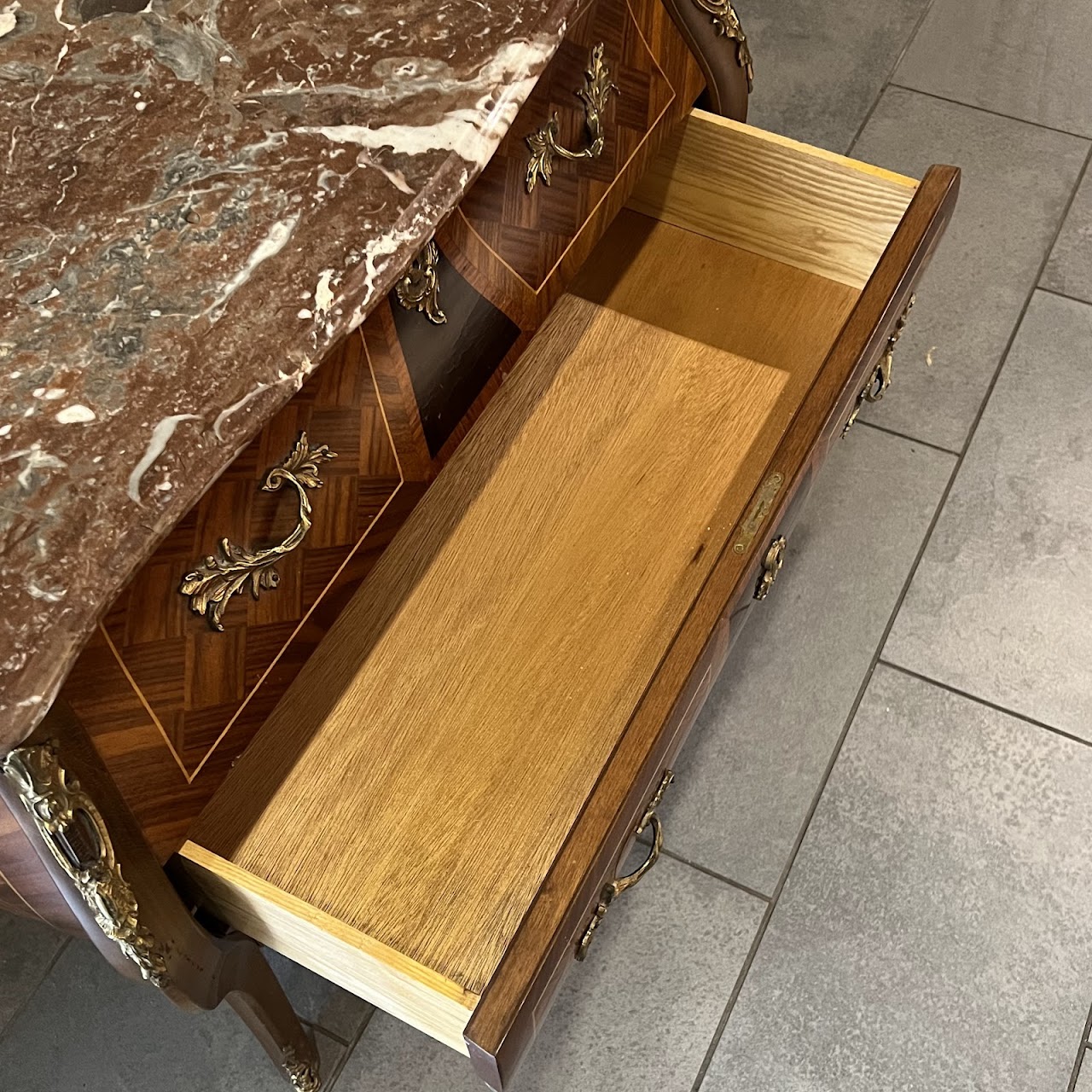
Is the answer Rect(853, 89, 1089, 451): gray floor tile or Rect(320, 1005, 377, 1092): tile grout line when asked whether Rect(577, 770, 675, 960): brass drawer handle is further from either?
Rect(853, 89, 1089, 451): gray floor tile

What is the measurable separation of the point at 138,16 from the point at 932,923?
1006 millimetres

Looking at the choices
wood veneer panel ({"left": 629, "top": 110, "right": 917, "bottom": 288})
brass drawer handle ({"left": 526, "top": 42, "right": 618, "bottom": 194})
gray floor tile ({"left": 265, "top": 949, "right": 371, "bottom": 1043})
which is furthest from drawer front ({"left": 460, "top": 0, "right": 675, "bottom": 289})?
gray floor tile ({"left": 265, "top": 949, "right": 371, "bottom": 1043})

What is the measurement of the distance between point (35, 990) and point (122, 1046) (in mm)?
107

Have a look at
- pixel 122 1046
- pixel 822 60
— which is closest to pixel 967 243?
pixel 822 60

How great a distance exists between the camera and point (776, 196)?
1039mm

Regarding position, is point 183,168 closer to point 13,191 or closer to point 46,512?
point 13,191

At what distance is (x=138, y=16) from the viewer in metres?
0.68

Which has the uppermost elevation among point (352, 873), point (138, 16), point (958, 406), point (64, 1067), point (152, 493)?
point (138, 16)

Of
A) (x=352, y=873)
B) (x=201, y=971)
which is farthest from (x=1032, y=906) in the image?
(x=201, y=971)

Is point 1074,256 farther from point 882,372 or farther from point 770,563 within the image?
point 770,563

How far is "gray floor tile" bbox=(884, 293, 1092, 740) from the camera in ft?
4.06

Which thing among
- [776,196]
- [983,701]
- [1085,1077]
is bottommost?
[1085,1077]

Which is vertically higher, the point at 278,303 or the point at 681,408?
the point at 278,303

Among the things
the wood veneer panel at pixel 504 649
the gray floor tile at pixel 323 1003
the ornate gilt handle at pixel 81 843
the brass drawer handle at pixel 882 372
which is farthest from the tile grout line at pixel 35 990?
the brass drawer handle at pixel 882 372
